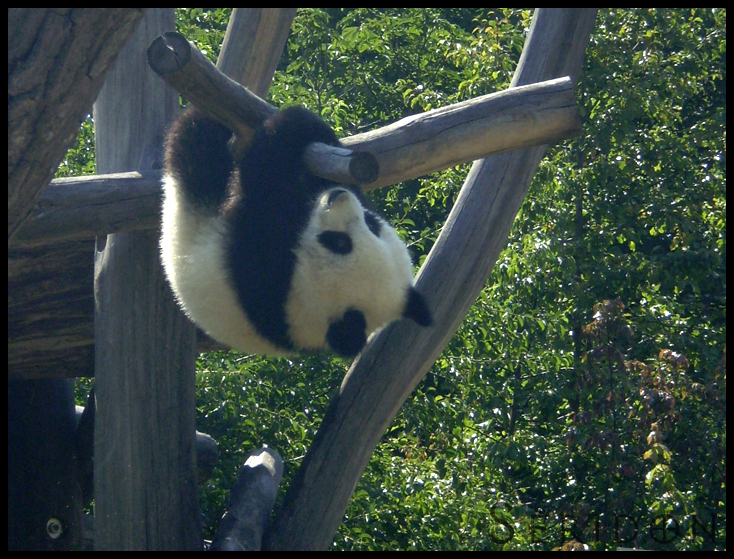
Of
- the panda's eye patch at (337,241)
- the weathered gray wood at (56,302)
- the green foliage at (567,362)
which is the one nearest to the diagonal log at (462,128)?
the panda's eye patch at (337,241)

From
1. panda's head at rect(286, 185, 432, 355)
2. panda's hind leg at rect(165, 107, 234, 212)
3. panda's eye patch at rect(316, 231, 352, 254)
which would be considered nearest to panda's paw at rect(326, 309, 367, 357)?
panda's head at rect(286, 185, 432, 355)

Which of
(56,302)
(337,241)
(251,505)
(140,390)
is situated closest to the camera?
(337,241)

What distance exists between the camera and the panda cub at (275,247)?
2.56 meters

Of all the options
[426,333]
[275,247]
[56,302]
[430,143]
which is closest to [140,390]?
[56,302]

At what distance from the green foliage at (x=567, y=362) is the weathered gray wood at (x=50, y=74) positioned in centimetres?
267

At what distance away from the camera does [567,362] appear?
499 cm

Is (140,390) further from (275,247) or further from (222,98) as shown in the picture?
(222,98)

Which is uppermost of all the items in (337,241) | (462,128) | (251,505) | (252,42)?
A: (252,42)

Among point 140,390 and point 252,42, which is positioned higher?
point 252,42

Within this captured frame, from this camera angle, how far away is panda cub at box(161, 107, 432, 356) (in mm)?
2561

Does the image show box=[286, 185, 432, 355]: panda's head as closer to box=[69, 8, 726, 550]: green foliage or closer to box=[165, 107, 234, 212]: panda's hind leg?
box=[165, 107, 234, 212]: panda's hind leg

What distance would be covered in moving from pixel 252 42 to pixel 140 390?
1550 millimetres

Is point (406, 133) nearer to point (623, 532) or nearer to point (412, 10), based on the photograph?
point (623, 532)

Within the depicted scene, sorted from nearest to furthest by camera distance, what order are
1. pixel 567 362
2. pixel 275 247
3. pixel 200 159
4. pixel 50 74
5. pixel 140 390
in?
1. pixel 50 74
2. pixel 275 247
3. pixel 200 159
4. pixel 140 390
5. pixel 567 362
